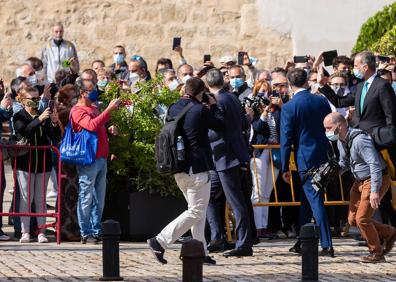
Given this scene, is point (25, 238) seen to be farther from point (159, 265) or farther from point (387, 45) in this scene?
point (387, 45)

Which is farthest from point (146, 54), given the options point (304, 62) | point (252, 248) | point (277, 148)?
point (252, 248)

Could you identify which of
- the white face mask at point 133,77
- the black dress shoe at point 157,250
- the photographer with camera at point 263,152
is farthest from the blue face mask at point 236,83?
Answer: the black dress shoe at point 157,250

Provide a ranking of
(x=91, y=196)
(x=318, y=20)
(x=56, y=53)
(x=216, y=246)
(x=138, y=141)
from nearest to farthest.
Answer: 1. (x=216, y=246)
2. (x=91, y=196)
3. (x=138, y=141)
4. (x=56, y=53)
5. (x=318, y=20)

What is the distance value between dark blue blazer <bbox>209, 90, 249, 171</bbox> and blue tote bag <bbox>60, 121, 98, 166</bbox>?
159 centimetres

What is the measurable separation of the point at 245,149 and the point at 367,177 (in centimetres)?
131

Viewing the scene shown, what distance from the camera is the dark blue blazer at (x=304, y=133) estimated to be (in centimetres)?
1419

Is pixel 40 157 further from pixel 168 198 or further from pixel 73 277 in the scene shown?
pixel 73 277

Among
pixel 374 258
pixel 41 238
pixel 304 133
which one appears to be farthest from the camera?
pixel 41 238

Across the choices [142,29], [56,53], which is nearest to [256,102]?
[56,53]

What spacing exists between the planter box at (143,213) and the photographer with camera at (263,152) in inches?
44.6

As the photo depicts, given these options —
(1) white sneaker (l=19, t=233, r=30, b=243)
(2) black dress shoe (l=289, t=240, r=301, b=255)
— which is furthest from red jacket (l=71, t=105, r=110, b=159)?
(2) black dress shoe (l=289, t=240, r=301, b=255)

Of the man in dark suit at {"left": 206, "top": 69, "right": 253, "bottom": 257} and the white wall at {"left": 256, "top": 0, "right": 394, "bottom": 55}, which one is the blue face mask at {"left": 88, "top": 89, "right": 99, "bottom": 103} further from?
the white wall at {"left": 256, "top": 0, "right": 394, "bottom": 55}

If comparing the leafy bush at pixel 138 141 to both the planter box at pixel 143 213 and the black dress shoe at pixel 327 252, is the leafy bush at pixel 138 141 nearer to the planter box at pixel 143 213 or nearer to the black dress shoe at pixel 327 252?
the planter box at pixel 143 213

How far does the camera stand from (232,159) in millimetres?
14109
